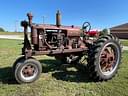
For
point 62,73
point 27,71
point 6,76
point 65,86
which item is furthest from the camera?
point 62,73

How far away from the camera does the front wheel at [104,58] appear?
6.00 metres

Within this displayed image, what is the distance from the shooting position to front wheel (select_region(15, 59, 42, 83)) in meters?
5.63

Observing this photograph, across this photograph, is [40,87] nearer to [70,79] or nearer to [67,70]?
[70,79]

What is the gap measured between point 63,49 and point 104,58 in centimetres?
116

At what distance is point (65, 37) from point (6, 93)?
2.45m

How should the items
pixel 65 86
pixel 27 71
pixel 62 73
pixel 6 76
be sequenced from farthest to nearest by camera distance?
pixel 62 73
pixel 6 76
pixel 27 71
pixel 65 86

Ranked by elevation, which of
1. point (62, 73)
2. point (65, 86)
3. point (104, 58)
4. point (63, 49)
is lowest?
point (65, 86)

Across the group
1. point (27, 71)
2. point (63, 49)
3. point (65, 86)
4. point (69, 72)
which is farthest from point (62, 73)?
point (27, 71)

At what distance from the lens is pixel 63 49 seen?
6.45 m

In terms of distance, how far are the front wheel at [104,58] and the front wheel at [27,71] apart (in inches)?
55.4

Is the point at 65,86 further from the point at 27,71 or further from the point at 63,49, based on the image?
the point at 63,49

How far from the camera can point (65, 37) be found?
22.0 ft

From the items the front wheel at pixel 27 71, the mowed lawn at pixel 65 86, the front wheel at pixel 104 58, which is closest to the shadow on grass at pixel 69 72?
the mowed lawn at pixel 65 86

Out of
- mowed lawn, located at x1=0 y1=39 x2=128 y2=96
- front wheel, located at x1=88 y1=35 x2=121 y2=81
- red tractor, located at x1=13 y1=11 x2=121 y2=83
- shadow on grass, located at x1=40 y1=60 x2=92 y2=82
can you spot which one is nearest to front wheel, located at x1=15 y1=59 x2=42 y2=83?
red tractor, located at x1=13 y1=11 x2=121 y2=83
